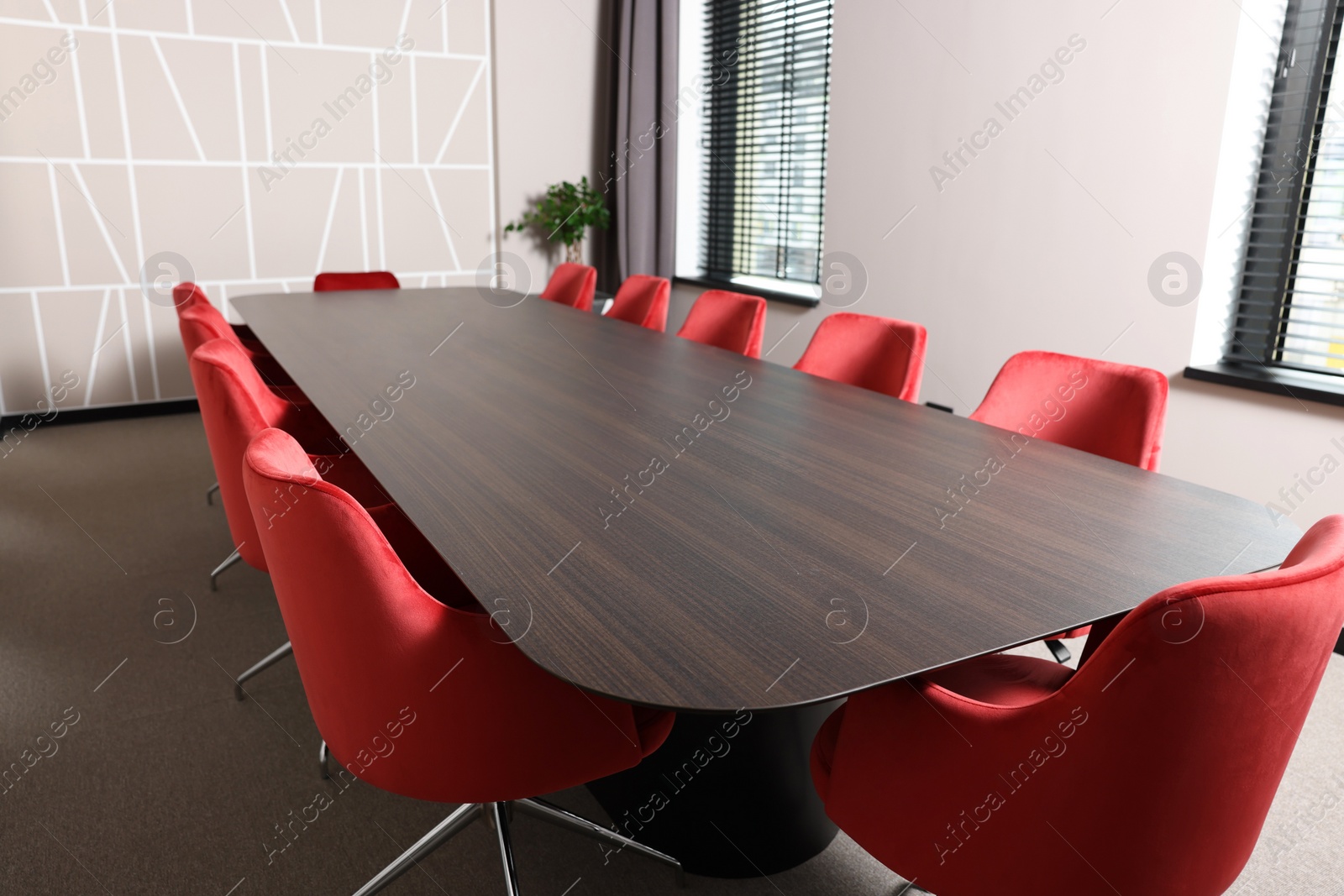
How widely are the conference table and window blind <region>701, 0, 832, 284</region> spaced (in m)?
2.83

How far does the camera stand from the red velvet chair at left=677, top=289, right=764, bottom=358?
3.31 metres

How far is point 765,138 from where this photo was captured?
541 cm

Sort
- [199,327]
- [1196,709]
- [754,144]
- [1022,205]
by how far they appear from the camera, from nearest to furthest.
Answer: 1. [1196,709]
2. [199,327]
3. [1022,205]
4. [754,144]

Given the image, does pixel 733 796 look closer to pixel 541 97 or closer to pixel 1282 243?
pixel 1282 243

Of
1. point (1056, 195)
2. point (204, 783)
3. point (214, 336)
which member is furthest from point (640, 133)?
point (204, 783)

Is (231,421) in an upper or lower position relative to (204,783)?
upper

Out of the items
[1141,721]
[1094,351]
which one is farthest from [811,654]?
[1094,351]

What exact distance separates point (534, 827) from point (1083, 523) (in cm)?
125

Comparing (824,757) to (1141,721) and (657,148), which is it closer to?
(1141,721)

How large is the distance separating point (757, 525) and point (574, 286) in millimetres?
3342

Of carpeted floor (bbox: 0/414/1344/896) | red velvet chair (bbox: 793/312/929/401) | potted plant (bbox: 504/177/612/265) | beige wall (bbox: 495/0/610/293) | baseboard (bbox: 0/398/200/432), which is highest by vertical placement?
beige wall (bbox: 495/0/610/293)

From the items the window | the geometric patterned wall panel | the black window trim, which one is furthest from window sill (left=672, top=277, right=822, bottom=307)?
the black window trim

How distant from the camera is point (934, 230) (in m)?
3.96

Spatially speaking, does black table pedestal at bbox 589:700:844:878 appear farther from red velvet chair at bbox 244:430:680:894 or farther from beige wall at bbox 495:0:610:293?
beige wall at bbox 495:0:610:293
